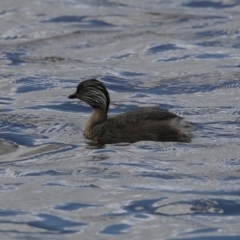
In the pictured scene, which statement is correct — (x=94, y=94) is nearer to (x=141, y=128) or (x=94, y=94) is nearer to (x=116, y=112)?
(x=141, y=128)

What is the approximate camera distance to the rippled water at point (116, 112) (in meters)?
10.8

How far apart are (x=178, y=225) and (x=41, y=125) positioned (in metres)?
4.57

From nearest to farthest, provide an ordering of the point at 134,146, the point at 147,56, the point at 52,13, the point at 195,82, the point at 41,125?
the point at 134,146 → the point at 41,125 → the point at 195,82 → the point at 147,56 → the point at 52,13

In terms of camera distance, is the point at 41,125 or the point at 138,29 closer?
the point at 41,125

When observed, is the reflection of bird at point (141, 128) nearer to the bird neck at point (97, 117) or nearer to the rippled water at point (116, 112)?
the bird neck at point (97, 117)

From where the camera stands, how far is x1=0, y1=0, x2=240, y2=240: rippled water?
10.8 metres

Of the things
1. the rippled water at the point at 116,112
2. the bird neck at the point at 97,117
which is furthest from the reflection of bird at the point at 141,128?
the rippled water at the point at 116,112

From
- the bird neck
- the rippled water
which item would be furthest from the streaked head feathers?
the rippled water

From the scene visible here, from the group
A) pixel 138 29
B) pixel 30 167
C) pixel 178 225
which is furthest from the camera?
pixel 138 29

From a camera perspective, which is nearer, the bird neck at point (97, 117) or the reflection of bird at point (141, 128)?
the reflection of bird at point (141, 128)

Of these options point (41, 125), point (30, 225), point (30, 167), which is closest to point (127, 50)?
point (41, 125)

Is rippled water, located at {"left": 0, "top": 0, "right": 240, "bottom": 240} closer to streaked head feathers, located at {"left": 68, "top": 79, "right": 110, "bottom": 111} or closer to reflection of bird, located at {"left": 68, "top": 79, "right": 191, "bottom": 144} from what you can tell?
reflection of bird, located at {"left": 68, "top": 79, "right": 191, "bottom": 144}

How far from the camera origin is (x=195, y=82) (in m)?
17.6

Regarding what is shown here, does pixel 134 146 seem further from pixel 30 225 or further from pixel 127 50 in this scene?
pixel 127 50
